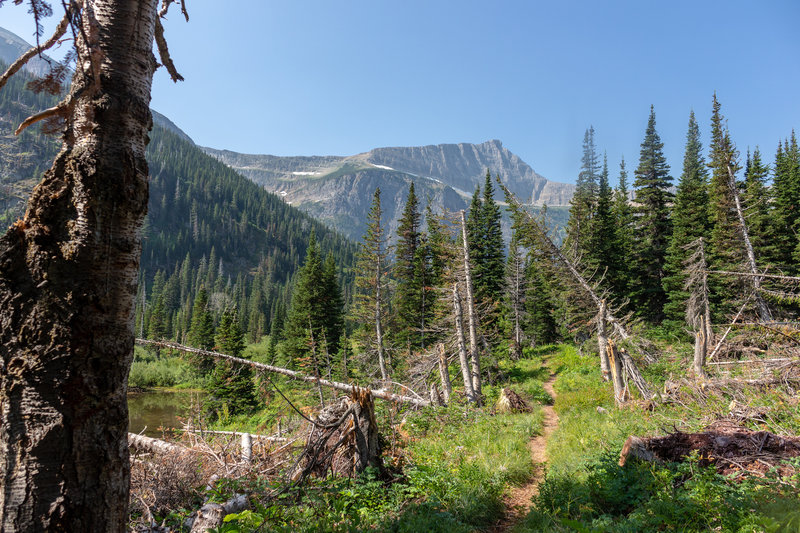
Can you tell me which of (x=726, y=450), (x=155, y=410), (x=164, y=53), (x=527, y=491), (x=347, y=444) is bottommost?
(x=155, y=410)

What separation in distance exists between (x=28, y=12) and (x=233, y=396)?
25284 millimetres

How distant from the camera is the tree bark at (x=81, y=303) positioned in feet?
6.20

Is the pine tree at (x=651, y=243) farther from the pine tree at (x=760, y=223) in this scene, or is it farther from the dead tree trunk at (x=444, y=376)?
the dead tree trunk at (x=444, y=376)

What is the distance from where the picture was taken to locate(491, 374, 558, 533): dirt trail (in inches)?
202

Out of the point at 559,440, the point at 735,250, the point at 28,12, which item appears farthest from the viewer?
→ the point at 735,250

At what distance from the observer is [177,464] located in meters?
5.91

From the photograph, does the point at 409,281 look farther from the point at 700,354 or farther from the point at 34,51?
the point at 34,51

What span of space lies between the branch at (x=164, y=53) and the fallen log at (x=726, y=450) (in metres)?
7.14

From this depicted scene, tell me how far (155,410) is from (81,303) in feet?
108

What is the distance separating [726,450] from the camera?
5.01 m

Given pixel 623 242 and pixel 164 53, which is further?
pixel 623 242

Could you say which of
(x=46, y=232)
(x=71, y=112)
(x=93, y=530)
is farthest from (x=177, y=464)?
(x=71, y=112)

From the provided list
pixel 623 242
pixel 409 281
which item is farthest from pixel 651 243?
pixel 409 281

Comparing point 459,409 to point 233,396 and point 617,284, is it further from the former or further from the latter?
point 617,284
